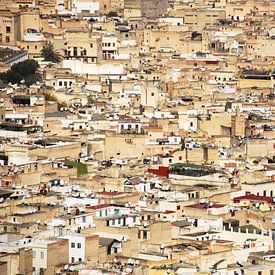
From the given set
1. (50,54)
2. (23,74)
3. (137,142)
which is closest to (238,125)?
(137,142)

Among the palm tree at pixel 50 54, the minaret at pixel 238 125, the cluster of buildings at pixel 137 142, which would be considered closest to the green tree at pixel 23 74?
the cluster of buildings at pixel 137 142

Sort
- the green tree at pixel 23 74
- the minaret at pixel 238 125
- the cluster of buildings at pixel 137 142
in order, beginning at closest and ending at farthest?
the cluster of buildings at pixel 137 142 < the minaret at pixel 238 125 < the green tree at pixel 23 74

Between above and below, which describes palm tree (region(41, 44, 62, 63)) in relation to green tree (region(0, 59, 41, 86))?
below

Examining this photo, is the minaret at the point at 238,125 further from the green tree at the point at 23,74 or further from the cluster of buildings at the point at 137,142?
the green tree at the point at 23,74

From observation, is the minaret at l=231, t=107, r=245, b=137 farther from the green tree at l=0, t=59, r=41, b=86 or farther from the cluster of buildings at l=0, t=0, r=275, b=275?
the green tree at l=0, t=59, r=41, b=86

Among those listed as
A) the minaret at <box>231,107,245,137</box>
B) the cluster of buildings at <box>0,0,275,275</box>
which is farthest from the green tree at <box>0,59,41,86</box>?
the minaret at <box>231,107,245,137</box>

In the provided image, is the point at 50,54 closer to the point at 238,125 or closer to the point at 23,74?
the point at 23,74
